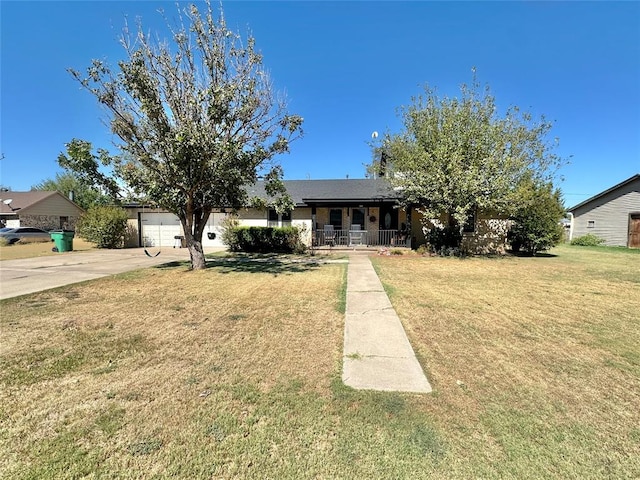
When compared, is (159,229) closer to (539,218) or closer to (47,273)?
(47,273)

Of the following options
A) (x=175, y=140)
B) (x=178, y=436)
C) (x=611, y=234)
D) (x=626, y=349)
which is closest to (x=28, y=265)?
(x=175, y=140)

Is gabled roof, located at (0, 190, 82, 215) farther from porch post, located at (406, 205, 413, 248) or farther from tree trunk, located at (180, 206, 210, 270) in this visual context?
porch post, located at (406, 205, 413, 248)

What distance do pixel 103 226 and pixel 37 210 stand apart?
20074 millimetres

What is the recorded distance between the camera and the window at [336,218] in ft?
60.1

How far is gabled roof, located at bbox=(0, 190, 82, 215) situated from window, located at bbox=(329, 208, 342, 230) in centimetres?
3067

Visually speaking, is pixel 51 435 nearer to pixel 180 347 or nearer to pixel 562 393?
pixel 180 347

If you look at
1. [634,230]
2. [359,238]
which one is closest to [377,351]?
[359,238]

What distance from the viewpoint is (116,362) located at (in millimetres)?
3633

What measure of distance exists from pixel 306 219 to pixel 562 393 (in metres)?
15.5

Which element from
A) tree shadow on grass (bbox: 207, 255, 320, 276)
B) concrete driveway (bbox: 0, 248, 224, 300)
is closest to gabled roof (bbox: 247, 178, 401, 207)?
tree shadow on grass (bbox: 207, 255, 320, 276)

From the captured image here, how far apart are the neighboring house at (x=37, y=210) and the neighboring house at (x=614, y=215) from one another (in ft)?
150

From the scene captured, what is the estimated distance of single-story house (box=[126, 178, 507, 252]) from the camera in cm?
1681

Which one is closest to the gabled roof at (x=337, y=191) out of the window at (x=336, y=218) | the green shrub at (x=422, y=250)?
the window at (x=336, y=218)

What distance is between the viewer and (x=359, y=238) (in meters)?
17.2
